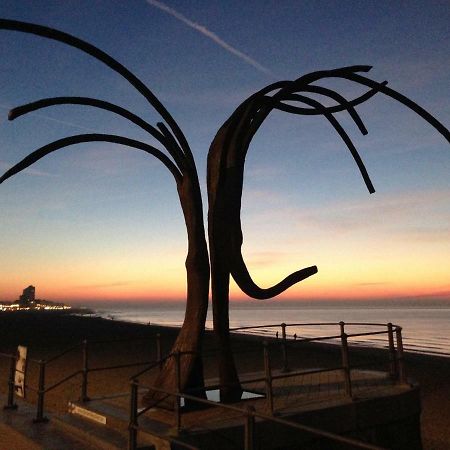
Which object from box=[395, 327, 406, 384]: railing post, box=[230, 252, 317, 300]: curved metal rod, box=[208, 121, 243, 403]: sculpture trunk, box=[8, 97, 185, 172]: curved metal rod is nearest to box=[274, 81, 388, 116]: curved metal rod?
box=[208, 121, 243, 403]: sculpture trunk

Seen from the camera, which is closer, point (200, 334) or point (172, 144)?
point (200, 334)

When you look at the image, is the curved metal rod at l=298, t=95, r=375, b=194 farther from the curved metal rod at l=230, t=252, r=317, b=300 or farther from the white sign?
→ the white sign

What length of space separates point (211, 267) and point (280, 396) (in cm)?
247

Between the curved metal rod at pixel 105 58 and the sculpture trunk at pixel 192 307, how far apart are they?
0.83m

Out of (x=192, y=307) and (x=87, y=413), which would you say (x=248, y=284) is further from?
(x=87, y=413)

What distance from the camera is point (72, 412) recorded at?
787 centimetres

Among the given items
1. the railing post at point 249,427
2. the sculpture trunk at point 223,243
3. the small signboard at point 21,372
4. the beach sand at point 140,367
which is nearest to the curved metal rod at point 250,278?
the sculpture trunk at point 223,243

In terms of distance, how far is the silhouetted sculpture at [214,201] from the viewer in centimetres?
791

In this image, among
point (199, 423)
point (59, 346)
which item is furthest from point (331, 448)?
point (59, 346)

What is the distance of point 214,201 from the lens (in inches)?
328

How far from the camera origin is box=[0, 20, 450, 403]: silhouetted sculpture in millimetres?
7914

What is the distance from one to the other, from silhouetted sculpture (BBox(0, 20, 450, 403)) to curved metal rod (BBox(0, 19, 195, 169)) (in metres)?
0.02

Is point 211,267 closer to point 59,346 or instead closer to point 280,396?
point 280,396

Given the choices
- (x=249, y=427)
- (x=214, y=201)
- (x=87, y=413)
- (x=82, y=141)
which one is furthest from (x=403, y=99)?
(x=87, y=413)
